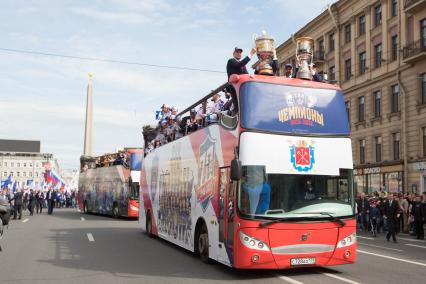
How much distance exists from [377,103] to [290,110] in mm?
30150

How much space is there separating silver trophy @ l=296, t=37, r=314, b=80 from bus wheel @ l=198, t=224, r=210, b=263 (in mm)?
3685

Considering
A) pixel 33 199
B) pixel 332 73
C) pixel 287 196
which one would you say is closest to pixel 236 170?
pixel 287 196

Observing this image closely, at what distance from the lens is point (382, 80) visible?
3684cm

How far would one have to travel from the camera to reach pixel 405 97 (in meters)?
34.0

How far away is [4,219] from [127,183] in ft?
46.3

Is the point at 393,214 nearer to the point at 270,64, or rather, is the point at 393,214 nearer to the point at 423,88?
the point at 270,64

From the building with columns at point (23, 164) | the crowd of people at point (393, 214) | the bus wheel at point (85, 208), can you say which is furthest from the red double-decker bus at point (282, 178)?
the building with columns at point (23, 164)

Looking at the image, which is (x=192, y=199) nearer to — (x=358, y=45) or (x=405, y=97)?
(x=405, y=97)

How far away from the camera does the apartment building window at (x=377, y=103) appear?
37.4m

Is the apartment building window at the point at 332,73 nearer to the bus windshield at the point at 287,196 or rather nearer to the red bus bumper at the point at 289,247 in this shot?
the bus windshield at the point at 287,196

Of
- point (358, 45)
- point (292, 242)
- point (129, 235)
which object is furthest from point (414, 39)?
point (292, 242)

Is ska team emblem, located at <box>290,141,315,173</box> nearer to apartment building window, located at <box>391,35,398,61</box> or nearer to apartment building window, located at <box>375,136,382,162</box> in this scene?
apartment building window, located at <box>391,35,398,61</box>

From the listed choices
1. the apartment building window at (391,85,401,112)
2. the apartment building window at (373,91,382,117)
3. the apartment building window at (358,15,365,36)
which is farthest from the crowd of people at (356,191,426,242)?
the apartment building window at (358,15,365,36)

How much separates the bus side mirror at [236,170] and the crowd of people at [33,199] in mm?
7149
